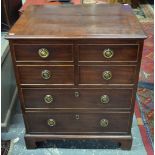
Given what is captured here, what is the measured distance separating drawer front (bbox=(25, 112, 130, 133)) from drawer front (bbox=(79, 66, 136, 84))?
0.26m

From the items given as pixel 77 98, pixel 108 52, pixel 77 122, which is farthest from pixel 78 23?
pixel 77 122

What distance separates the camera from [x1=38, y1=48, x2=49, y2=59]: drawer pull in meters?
1.47

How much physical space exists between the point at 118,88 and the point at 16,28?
70 cm

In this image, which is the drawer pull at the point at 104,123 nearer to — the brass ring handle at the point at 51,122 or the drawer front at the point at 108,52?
the brass ring handle at the point at 51,122

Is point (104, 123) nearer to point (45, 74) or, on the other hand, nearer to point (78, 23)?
point (45, 74)

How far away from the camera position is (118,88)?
1.60m

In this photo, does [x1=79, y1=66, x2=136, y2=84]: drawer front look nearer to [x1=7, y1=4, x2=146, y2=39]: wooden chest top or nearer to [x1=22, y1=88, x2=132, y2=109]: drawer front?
[x1=22, y1=88, x2=132, y2=109]: drawer front

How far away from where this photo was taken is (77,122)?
5.80 ft

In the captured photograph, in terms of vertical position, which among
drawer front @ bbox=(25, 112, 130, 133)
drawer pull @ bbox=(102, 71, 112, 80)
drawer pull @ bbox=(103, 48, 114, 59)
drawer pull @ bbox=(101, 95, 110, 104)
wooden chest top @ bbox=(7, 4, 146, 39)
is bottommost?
drawer front @ bbox=(25, 112, 130, 133)

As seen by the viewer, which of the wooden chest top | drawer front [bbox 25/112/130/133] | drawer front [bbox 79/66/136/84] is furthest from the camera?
drawer front [bbox 25/112/130/133]

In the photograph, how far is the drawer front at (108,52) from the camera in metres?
1.45

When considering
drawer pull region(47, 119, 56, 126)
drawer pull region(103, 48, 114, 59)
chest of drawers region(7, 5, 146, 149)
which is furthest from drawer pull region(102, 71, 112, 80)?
drawer pull region(47, 119, 56, 126)

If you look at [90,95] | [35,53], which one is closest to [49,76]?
[35,53]

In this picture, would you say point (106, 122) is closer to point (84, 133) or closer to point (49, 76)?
point (84, 133)
